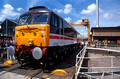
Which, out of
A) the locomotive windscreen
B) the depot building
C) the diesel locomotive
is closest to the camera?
the diesel locomotive

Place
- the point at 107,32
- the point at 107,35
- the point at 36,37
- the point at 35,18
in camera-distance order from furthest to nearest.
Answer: the point at 107,32, the point at 107,35, the point at 35,18, the point at 36,37

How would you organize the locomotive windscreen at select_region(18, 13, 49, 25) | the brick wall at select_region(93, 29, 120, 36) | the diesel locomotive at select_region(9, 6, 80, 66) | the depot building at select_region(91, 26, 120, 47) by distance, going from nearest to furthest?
the diesel locomotive at select_region(9, 6, 80, 66) → the locomotive windscreen at select_region(18, 13, 49, 25) → the depot building at select_region(91, 26, 120, 47) → the brick wall at select_region(93, 29, 120, 36)

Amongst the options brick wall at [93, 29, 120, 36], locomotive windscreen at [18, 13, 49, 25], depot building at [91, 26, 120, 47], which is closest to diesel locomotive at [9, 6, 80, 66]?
locomotive windscreen at [18, 13, 49, 25]

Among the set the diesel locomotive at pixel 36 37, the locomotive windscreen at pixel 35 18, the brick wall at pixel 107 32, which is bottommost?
the diesel locomotive at pixel 36 37

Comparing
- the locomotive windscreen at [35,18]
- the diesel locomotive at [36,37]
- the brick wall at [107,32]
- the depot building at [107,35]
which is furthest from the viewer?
the brick wall at [107,32]

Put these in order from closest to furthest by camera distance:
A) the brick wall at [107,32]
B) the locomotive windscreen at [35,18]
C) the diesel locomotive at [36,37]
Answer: the diesel locomotive at [36,37]
the locomotive windscreen at [35,18]
the brick wall at [107,32]

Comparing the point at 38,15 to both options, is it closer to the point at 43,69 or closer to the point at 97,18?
the point at 43,69

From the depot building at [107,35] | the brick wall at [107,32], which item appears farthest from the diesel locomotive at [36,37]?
the brick wall at [107,32]

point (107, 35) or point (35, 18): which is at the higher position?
point (107, 35)

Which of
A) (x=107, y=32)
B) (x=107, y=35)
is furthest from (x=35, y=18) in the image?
(x=107, y=32)

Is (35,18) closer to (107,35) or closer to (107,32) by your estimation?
(107,35)

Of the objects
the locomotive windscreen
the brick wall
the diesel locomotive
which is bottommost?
the diesel locomotive

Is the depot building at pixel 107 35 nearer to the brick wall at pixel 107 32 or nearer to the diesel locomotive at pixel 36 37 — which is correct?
the brick wall at pixel 107 32

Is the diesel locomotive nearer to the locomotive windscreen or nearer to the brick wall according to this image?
the locomotive windscreen
